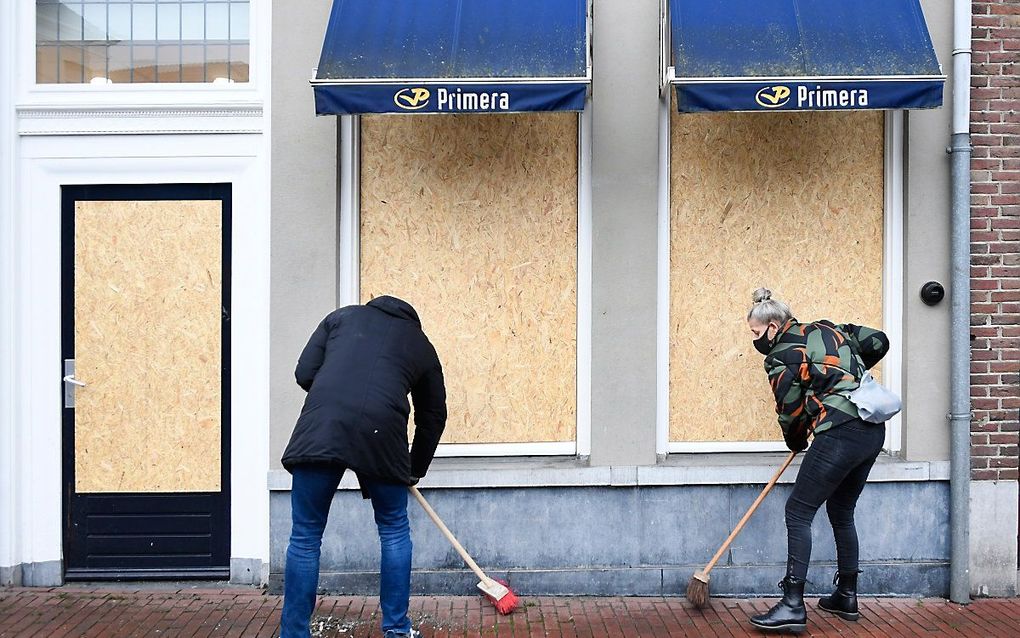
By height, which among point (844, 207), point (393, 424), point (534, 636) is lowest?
point (534, 636)

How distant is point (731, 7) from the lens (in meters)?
5.31

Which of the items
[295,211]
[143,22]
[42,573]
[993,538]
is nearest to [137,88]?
[143,22]

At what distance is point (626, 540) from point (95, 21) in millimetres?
4558

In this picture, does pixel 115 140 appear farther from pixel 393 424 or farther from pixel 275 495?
pixel 393 424

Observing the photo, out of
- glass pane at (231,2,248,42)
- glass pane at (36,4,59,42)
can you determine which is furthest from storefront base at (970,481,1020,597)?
glass pane at (36,4,59,42)

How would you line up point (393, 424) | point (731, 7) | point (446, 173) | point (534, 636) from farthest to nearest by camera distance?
point (446, 173), point (731, 7), point (534, 636), point (393, 424)

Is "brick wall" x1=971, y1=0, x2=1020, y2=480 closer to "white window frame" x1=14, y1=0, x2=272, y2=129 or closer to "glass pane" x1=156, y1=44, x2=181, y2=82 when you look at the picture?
"white window frame" x1=14, y1=0, x2=272, y2=129

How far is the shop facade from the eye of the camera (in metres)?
5.52

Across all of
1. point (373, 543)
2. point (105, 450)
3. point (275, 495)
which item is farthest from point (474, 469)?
point (105, 450)

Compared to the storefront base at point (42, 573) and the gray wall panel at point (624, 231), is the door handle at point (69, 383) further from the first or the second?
the gray wall panel at point (624, 231)

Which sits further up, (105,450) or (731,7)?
(731,7)

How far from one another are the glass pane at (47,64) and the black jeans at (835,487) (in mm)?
5005

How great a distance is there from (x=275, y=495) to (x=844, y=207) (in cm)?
385

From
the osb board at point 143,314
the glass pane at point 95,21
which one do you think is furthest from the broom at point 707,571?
the glass pane at point 95,21
